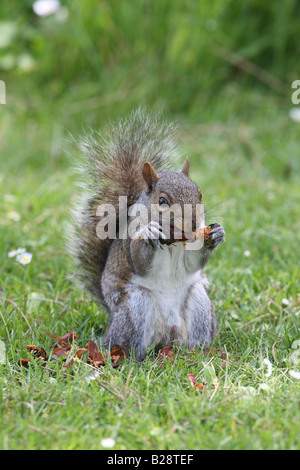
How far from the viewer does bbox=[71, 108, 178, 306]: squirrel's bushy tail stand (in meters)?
2.24

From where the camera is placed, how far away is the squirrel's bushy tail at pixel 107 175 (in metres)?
2.24

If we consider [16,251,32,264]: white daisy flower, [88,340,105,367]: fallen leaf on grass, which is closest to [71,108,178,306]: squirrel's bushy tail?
[88,340,105,367]: fallen leaf on grass

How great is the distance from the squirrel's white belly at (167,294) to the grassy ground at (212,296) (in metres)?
0.08

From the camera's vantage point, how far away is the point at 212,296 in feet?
8.41

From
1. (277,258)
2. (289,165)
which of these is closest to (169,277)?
(277,258)

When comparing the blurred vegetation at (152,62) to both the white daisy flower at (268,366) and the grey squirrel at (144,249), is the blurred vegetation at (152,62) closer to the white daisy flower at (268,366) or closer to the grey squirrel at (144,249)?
the grey squirrel at (144,249)

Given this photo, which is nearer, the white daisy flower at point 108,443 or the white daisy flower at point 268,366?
the white daisy flower at point 108,443

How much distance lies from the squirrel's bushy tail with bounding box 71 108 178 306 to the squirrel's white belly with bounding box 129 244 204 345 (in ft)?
0.92

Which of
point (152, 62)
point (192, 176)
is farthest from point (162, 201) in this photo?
A: point (152, 62)

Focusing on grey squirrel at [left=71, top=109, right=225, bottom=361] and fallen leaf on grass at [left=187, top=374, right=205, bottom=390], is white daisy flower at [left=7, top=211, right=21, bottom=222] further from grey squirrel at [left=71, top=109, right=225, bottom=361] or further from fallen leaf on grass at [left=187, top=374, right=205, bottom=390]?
fallen leaf on grass at [left=187, top=374, right=205, bottom=390]

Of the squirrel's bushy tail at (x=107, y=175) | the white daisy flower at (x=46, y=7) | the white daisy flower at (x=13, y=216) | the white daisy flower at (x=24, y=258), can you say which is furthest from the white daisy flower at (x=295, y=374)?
the white daisy flower at (x=46, y=7)

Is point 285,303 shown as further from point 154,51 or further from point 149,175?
point 154,51

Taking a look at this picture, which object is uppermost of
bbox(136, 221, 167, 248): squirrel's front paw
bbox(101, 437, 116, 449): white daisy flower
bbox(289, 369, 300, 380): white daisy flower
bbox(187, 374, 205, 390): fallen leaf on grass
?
bbox(136, 221, 167, 248): squirrel's front paw

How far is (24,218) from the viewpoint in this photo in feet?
10.5
